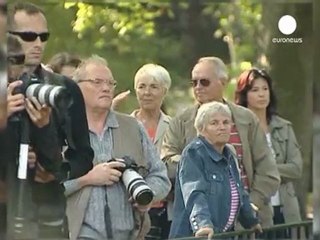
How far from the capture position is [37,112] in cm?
616

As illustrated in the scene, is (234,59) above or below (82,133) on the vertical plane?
above

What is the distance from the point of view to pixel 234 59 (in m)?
6.39

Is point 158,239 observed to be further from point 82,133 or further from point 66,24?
point 66,24

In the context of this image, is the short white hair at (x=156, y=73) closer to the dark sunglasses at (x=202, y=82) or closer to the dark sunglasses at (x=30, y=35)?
the dark sunglasses at (x=202, y=82)

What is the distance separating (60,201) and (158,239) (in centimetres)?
55

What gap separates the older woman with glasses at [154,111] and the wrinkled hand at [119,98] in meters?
0.06

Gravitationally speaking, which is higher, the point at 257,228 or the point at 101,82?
the point at 101,82

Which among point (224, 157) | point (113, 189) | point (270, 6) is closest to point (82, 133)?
point (113, 189)

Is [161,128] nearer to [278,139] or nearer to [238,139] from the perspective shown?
[238,139]

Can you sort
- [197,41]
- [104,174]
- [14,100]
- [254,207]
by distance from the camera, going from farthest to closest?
[254,207], [197,41], [104,174], [14,100]

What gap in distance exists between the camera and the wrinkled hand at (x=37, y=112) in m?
6.16

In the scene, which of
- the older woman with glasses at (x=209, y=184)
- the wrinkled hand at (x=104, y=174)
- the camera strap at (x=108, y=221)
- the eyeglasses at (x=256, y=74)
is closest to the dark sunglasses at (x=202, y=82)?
the older woman with glasses at (x=209, y=184)

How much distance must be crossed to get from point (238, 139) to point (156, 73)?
1.84ft

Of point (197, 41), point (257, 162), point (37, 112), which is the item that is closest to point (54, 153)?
point (37, 112)
